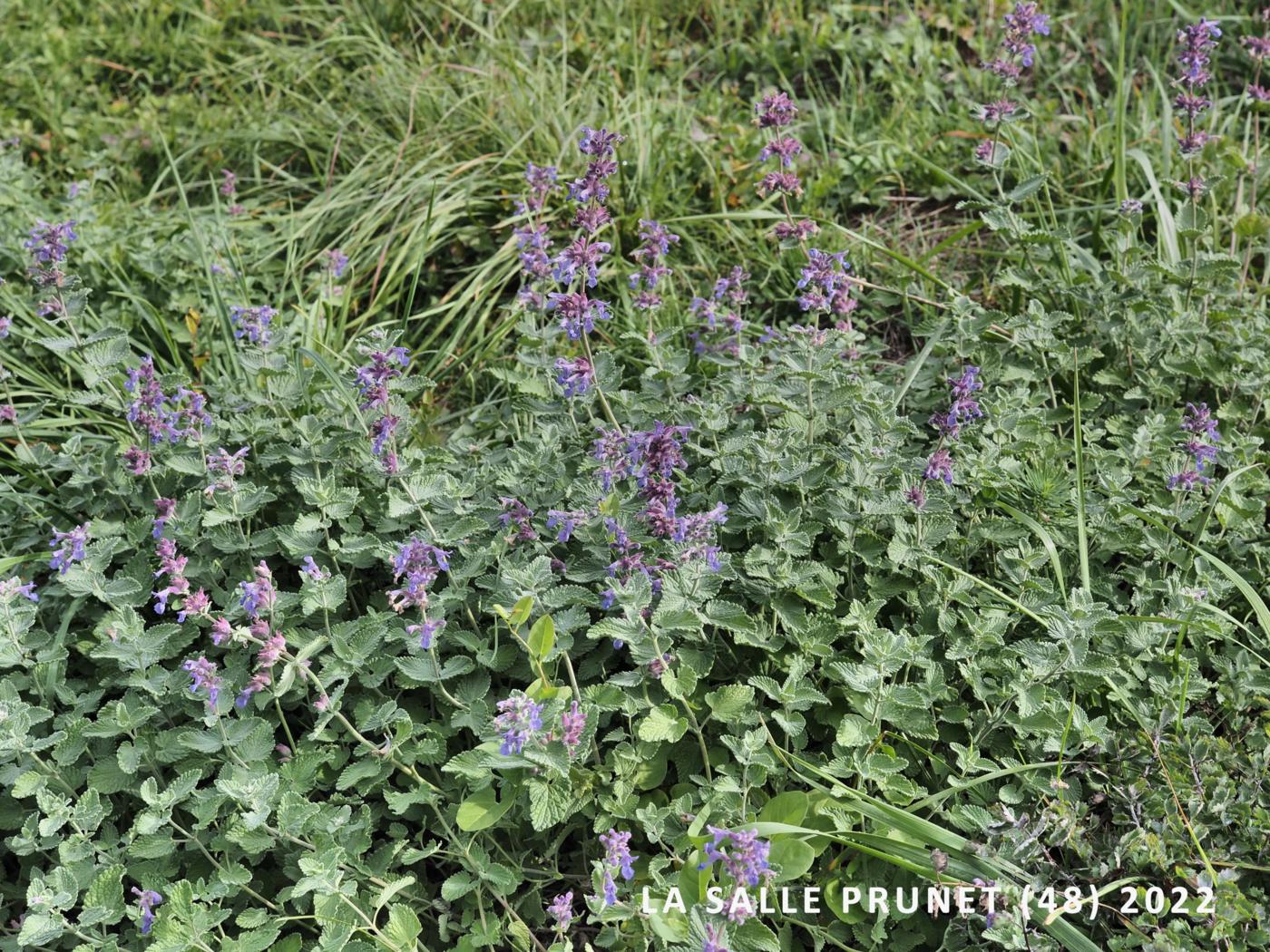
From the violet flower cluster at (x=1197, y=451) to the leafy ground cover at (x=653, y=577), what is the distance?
11mm

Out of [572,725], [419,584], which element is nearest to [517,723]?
[572,725]

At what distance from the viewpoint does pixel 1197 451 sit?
8.87ft

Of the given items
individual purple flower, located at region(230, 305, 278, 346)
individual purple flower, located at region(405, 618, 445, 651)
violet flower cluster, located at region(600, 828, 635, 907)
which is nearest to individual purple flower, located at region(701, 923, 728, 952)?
violet flower cluster, located at region(600, 828, 635, 907)

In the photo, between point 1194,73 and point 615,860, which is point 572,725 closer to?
point 615,860

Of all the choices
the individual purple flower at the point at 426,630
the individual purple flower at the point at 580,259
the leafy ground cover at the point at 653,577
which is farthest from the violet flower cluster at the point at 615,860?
the individual purple flower at the point at 580,259

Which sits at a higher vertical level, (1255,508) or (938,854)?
(1255,508)

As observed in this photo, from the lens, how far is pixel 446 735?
2461mm

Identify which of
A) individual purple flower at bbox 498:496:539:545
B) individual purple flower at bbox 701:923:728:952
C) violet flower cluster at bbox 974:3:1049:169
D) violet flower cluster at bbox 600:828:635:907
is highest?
violet flower cluster at bbox 974:3:1049:169

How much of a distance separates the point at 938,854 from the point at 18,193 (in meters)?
3.87

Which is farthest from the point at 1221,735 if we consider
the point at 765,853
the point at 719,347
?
the point at 719,347

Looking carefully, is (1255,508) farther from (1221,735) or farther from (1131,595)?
(1221,735)

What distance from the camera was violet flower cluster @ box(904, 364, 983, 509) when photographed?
246 centimetres

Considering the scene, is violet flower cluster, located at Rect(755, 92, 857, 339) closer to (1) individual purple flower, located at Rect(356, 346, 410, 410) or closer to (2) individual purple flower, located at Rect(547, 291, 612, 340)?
(2) individual purple flower, located at Rect(547, 291, 612, 340)

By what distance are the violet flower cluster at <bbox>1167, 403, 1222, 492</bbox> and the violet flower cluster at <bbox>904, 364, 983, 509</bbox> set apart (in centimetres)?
48
